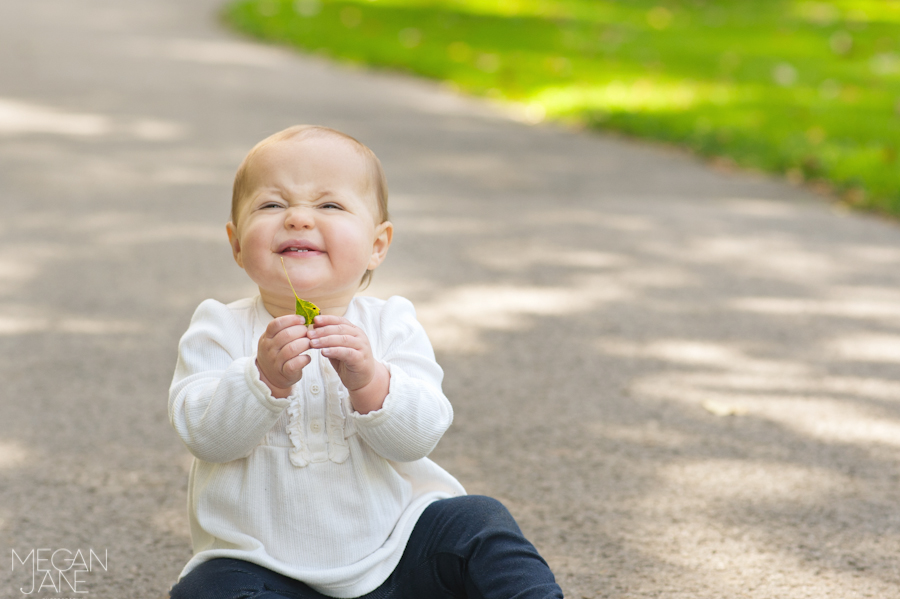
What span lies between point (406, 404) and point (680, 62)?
7935 millimetres

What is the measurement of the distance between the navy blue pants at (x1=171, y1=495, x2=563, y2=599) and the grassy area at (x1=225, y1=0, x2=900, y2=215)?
3792 millimetres

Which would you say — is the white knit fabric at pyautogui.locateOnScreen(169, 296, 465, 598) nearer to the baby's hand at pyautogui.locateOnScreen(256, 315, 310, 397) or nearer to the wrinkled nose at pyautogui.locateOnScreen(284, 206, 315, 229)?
the baby's hand at pyautogui.locateOnScreen(256, 315, 310, 397)

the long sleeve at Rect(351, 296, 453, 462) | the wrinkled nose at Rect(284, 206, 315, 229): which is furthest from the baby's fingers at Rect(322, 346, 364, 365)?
the wrinkled nose at Rect(284, 206, 315, 229)

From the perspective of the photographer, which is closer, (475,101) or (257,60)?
(475,101)

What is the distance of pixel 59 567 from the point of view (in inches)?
78.7

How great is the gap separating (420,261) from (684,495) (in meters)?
1.92

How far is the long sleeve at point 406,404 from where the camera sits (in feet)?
5.38

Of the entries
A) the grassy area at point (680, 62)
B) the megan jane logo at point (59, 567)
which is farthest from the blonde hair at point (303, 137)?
the grassy area at point (680, 62)

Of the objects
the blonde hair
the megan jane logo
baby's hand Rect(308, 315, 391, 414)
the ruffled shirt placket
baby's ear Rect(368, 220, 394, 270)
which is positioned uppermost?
the blonde hair

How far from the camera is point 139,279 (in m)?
3.73

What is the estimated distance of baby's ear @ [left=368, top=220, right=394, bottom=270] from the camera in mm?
1782

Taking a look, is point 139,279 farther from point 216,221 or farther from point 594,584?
point 594,584

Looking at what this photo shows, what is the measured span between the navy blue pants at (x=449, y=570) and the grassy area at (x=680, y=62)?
3.79m

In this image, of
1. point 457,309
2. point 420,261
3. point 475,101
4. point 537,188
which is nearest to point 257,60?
point 475,101
